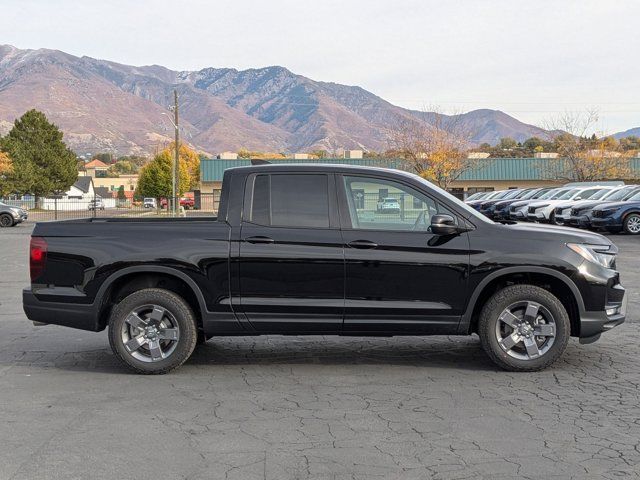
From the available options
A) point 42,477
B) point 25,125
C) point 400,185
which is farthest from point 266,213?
point 25,125

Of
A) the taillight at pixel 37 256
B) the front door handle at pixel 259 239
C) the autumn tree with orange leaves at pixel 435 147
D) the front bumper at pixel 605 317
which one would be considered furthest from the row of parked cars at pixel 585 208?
the autumn tree with orange leaves at pixel 435 147

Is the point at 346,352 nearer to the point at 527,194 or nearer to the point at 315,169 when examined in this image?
the point at 315,169

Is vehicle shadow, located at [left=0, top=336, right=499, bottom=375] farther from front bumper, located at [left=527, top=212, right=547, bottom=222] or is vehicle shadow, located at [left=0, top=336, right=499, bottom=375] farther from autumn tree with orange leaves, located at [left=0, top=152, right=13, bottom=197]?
autumn tree with orange leaves, located at [left=0, top=152, right=13, bottom=197]

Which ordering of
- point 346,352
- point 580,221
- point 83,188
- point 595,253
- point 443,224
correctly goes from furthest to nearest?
1. point 83,188
2. point 580,221
3. point 346,352
4. point 595,253
5. point 443,224

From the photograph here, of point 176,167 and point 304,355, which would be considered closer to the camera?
point 304,355

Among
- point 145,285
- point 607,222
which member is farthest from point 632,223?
point 145,285

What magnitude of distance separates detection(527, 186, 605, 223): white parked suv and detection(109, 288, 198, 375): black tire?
24.0 m

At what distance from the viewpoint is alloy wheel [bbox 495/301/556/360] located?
6.74 metres

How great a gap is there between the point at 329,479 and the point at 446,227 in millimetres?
2983

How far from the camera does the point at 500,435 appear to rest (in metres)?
5.07

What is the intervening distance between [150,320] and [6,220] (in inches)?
1307

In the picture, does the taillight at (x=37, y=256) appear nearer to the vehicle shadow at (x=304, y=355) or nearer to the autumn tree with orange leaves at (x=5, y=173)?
the vehicle shadow at (x=304, y=355)

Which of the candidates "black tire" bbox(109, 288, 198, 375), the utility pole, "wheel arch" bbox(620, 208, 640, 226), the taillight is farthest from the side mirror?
the utility pole

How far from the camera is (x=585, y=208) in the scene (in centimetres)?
2581
